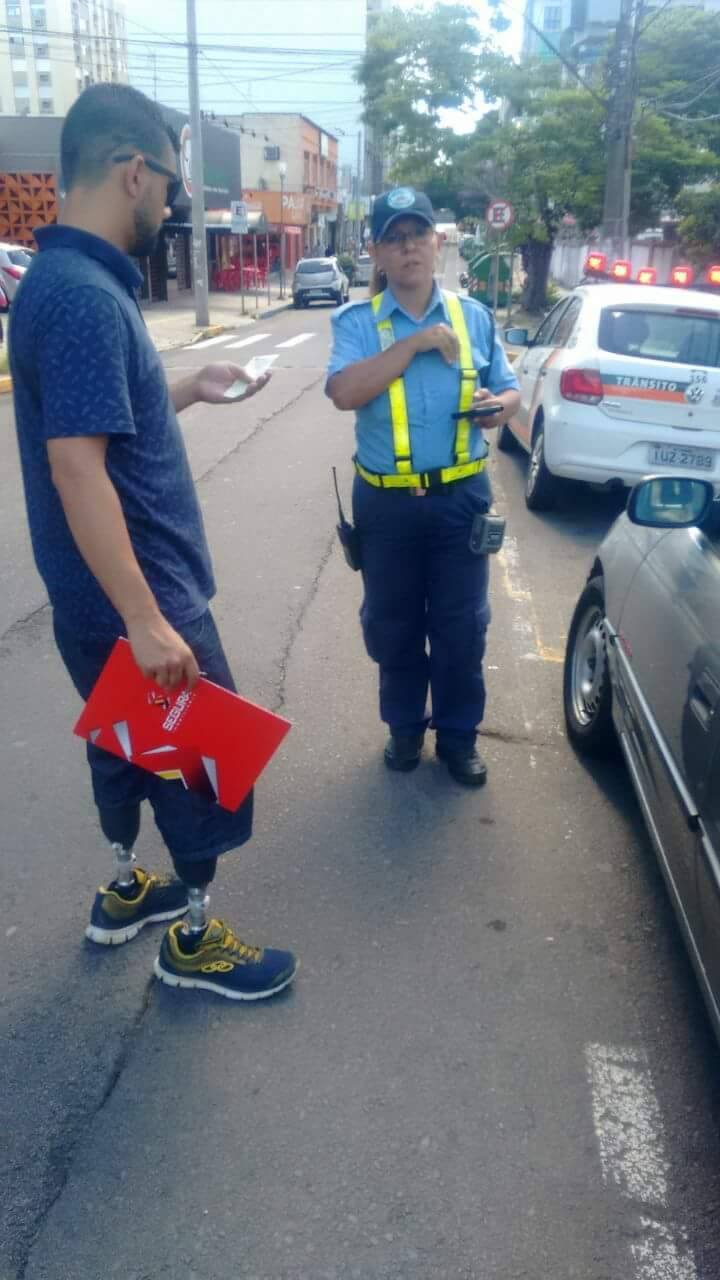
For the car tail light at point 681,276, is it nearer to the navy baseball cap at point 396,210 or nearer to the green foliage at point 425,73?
the navy baseball cap at point 396,210

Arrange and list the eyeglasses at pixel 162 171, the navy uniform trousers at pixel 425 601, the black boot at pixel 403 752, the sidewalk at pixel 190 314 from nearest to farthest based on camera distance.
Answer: the eyeglasses at pixel 162 171 < the navy uniform trousers at pixel 425 601 < the black boot at pixel 403 752 < the sidewalk at pixel 190 314

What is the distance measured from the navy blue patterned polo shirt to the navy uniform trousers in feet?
4.05

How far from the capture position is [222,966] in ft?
9.20

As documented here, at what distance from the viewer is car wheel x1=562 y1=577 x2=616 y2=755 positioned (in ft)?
12.8

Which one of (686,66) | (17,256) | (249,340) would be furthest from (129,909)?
(686,66)

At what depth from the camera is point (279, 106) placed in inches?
3450

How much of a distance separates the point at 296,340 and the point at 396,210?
2093cm

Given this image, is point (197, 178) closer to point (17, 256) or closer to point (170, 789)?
point (17, 256)

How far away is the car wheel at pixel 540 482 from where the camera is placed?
25.1 ft

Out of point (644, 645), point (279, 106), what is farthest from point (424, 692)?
point (279, 106)

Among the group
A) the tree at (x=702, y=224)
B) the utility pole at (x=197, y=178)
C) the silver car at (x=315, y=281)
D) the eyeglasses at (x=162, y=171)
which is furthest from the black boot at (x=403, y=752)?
the silver car at (x=315, y=281)

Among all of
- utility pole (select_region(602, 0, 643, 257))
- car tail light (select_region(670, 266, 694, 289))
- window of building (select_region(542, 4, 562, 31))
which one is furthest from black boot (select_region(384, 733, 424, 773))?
window of building (select_region(542, 4, 562, 31))

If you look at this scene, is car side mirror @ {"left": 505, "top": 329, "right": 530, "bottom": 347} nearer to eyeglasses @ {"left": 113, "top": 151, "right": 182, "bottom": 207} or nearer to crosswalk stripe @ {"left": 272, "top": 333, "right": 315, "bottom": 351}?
eyeglasses @ {"left": 113, "top": 151, "right": 182, "bottom": 207}

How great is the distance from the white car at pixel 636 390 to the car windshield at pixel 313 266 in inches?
1192
